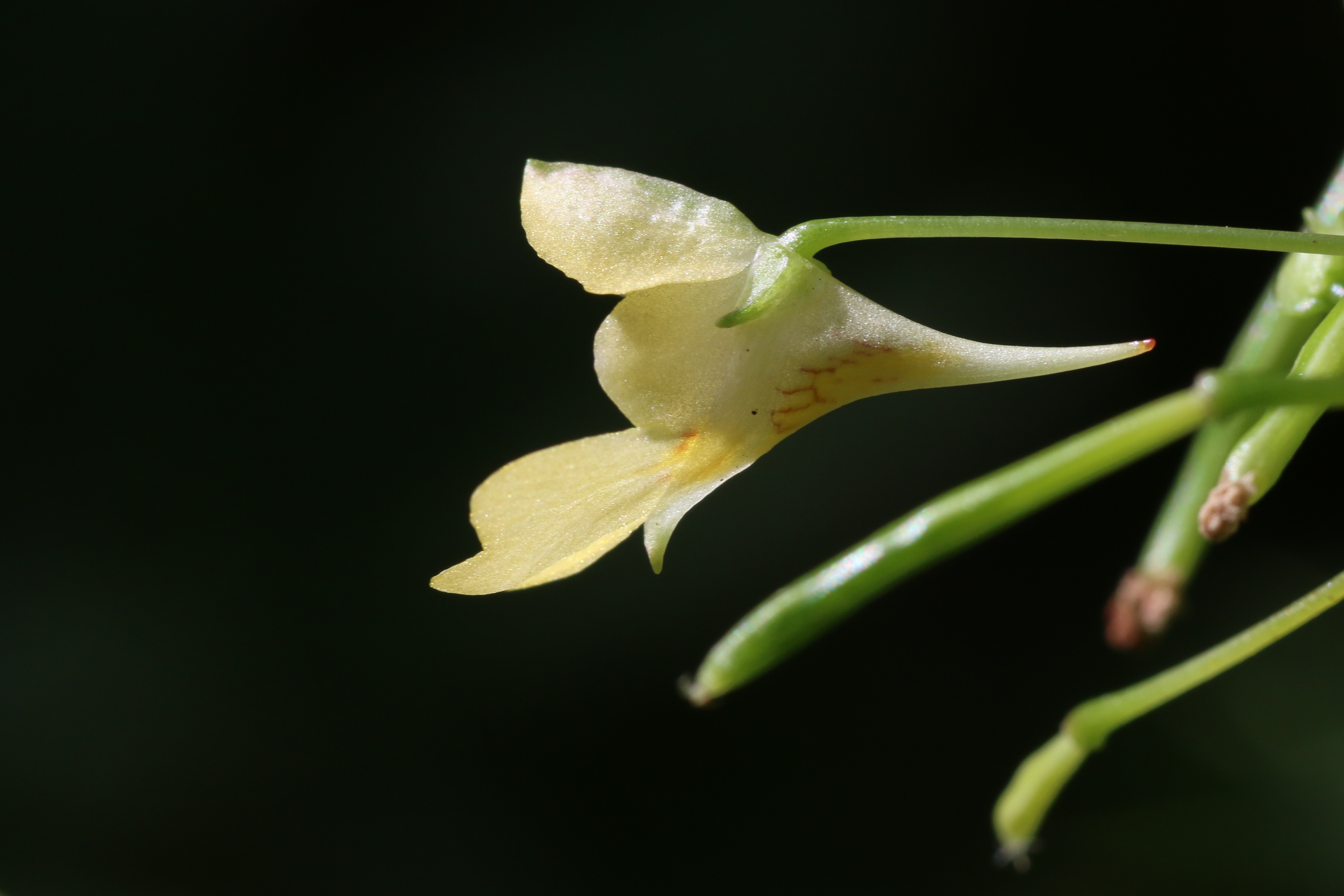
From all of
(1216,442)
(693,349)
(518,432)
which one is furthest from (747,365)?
(518,432)

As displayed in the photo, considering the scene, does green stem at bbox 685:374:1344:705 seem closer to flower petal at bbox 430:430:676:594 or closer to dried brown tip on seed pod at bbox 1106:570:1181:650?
flower petal at bbox 430:430:676:594

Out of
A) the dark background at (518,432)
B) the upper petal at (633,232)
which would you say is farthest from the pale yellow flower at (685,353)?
the dark background at (518,432)

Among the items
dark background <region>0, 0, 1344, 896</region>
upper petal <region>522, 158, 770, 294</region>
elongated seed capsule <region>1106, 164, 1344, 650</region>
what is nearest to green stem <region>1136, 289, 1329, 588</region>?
elongated seed capsule <region>1106, 164, 1344, 650</region>

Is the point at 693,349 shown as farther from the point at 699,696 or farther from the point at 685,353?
the point at 699,696

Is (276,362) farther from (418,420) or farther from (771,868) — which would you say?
(771,868)

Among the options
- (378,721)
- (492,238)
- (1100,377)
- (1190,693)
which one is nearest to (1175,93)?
(1100,377)

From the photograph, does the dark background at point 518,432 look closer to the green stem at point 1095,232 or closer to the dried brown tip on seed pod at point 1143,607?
the dried brown tip on seed pod at point 1143,607
